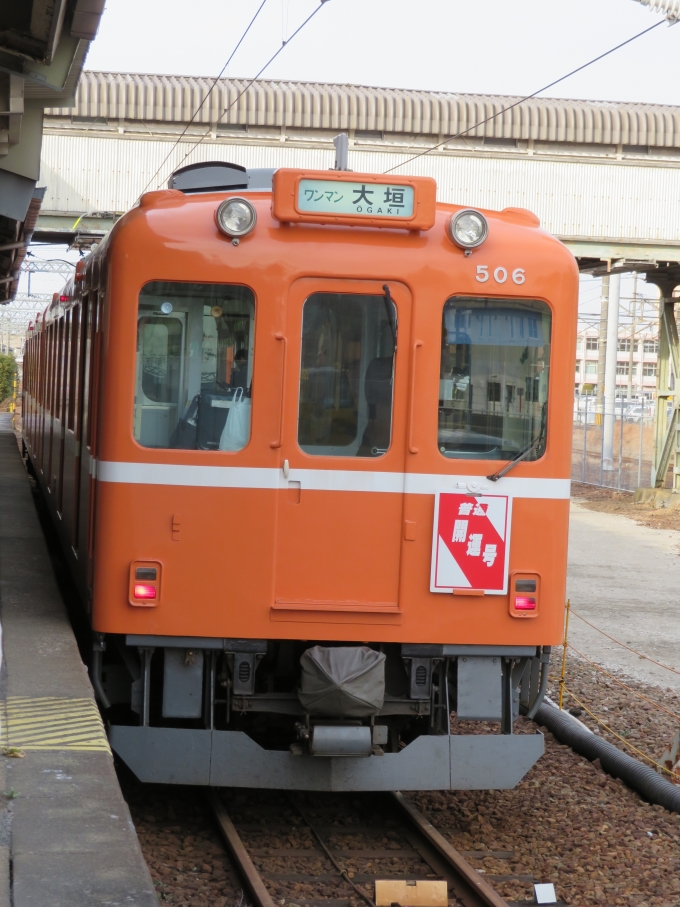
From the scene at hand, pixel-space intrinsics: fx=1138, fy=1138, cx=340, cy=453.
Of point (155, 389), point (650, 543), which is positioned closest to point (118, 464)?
point (155, 389)

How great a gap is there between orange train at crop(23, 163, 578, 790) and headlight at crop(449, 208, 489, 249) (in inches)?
0.4

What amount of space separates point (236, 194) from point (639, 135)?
19418mm

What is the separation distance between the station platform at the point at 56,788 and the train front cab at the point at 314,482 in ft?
1.32

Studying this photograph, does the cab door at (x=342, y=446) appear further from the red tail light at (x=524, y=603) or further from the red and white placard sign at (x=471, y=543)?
the red tail light at (x=524, y=603)

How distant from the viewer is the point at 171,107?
22.0 metres

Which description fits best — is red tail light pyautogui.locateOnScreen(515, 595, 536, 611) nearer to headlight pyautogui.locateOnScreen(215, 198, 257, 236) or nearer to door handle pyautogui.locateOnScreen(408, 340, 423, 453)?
door handle pyautogui.locateOnScreen(408, 340, 423, 453)

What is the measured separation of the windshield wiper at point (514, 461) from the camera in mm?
5438

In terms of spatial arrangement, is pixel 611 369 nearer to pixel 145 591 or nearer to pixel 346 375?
pixel 346 375

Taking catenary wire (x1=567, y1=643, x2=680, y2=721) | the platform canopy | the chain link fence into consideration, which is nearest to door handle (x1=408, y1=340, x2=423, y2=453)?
the platform canopy

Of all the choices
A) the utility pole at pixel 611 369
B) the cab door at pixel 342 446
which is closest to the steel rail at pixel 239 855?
the cab door at pixel 342 446

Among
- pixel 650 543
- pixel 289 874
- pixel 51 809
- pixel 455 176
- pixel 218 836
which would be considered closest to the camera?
pixel 51 809

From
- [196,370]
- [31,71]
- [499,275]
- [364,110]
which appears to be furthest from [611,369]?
[196,370]

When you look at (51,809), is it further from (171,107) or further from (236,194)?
Answer: (171,107)

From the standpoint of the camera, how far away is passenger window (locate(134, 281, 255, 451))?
5.35 meters
